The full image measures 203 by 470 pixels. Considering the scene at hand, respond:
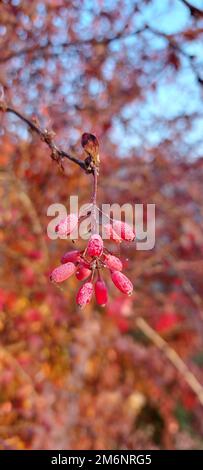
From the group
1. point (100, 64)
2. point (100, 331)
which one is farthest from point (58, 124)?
point (100, 331)

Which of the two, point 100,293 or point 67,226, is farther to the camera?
point 100,293

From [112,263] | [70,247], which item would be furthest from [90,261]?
[70,247]

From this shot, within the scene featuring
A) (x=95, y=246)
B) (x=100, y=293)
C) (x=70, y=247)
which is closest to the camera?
(x=95, y=246)

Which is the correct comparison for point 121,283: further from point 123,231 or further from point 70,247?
point 70,247

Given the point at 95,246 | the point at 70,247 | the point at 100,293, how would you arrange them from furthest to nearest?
the point at 70,247
the point at 100,293
the point at 95,246

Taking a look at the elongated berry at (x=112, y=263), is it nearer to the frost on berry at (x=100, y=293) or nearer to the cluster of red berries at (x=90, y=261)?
the cluster of red berries at (x=90, y=261)

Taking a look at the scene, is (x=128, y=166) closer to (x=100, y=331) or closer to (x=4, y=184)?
(x=4, y=184)

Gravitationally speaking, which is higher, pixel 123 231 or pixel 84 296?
pixel 123 231

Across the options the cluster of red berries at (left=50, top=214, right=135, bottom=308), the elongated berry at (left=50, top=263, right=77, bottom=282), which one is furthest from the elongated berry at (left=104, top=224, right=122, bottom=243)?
the elongated berry at (left=50, top=263, right=77, bottom=282)

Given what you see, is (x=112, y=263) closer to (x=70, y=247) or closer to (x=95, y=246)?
(x=95, y=246)
